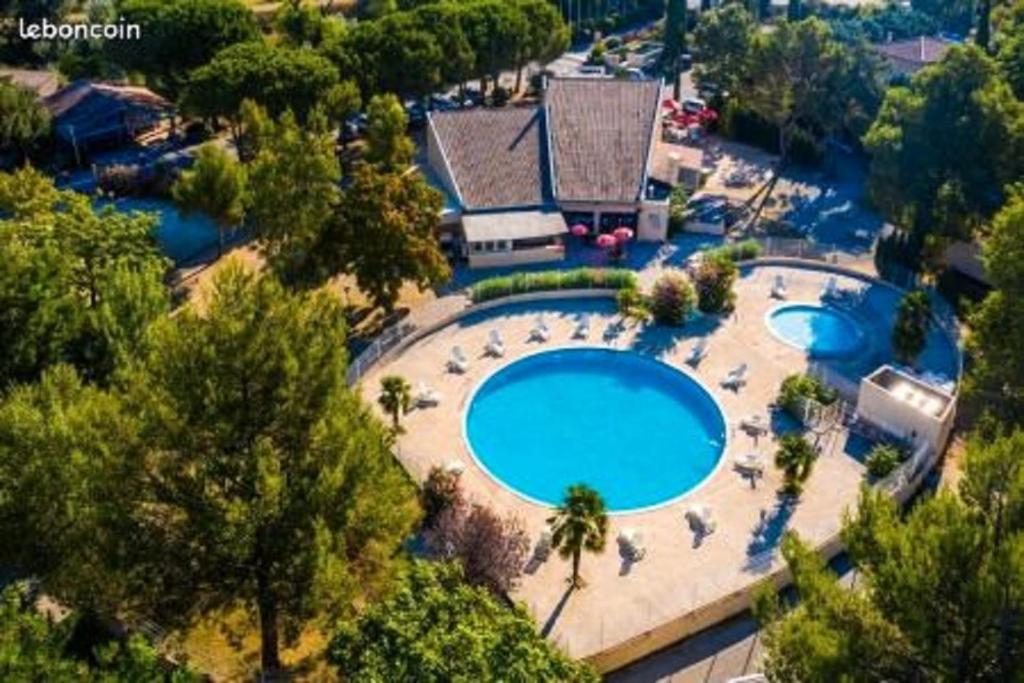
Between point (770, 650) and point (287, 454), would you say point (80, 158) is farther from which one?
point (770, 650)

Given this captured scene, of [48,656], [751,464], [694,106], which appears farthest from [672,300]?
[48,656]

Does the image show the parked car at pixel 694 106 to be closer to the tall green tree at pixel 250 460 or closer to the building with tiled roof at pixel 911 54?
the building with tiled roof at pixel 911 54

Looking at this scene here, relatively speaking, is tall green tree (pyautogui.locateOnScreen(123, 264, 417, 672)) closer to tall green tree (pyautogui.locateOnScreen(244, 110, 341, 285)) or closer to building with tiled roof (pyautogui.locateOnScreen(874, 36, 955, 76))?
tall green tree (pyautogui.locateOnScreen(244, 110, 341, 285))

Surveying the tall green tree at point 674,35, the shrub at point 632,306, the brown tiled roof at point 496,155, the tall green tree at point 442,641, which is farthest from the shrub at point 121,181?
the tall green tree at point 442,641

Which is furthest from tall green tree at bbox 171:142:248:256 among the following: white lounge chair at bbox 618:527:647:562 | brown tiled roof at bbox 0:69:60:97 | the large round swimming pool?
white lounge chair at bbox 618:527:647:562

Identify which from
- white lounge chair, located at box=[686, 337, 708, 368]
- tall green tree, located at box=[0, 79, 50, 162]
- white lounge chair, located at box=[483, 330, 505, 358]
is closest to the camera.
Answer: white lounge chair, located at box=[686, 337, 708, 368]

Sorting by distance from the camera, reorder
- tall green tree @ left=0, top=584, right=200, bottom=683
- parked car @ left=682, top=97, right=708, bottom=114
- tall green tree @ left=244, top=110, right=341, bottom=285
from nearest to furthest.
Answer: tall green tree @ left=0, top=584, right=200, bottom=683 < tall green tree @ left=244, top=110, right=341, bottom=285 < parked car @ left=682, top=97, right=708, bottom=114

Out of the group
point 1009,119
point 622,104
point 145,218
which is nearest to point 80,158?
point 145,218
